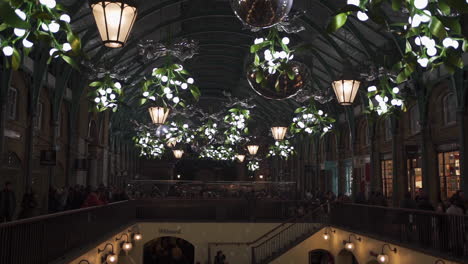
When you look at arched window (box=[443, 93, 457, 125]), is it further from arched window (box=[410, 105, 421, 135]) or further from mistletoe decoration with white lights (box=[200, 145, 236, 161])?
mistletoe decoration with white lights (box=[200, 145, 236, 161])

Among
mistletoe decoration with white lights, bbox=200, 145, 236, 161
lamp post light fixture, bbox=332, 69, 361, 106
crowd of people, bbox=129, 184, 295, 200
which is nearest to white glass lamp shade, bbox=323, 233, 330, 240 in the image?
crowd of people, bbox=129, 184, 295, 200

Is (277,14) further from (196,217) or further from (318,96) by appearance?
(196,217)

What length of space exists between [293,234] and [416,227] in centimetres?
1033

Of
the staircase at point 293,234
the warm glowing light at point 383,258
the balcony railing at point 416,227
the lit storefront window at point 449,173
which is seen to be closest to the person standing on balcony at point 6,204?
the balcony railing at point 416,227

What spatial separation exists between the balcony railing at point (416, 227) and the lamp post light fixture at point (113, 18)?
9.41m

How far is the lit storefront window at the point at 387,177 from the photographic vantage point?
2500 cm

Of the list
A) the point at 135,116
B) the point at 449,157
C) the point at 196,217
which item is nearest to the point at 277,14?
the point at 449,157

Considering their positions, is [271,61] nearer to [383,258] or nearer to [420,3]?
[420,3]

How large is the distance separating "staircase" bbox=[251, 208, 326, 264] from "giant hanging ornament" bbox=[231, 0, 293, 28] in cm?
1941

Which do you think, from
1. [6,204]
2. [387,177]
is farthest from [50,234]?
[387,177]

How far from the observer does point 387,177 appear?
83.6 ft

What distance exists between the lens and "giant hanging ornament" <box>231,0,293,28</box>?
380 cm

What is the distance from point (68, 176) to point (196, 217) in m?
6.77

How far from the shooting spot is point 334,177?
3503 centimetres
